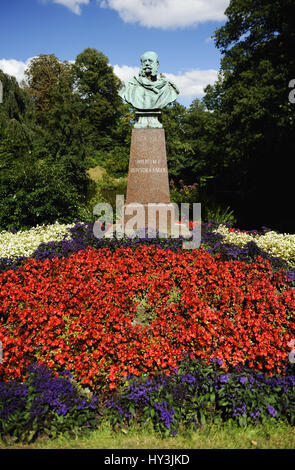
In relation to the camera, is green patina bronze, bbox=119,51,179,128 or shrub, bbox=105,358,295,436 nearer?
shrub, bbox=105,358,295,436

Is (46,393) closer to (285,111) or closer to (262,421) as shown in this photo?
(262,421)

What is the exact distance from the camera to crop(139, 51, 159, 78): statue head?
26.2 ft

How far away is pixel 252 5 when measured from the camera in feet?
42.5

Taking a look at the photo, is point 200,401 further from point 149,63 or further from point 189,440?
point 149,63

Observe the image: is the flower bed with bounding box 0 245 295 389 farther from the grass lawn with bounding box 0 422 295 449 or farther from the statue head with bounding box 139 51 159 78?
the statue head with bounding box 139 51 159 78

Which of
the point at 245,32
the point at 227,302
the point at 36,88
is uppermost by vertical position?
the point at 36,88

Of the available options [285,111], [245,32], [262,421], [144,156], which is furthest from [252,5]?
[262,421]

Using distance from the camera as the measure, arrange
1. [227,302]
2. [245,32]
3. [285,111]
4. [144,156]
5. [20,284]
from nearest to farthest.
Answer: [227,302], [20,284], [144,156], [285,111], [245,32]

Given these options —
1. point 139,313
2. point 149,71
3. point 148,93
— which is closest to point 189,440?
point 139,313

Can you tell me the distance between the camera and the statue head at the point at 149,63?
800cm

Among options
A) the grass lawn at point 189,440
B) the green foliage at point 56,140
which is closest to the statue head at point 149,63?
the green foliage at point 56,140

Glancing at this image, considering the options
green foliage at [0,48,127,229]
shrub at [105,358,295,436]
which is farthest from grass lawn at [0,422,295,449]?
green foliage at [0,48,127,229]

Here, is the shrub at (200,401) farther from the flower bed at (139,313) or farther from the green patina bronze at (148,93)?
the green patina bronze at (148,93)
